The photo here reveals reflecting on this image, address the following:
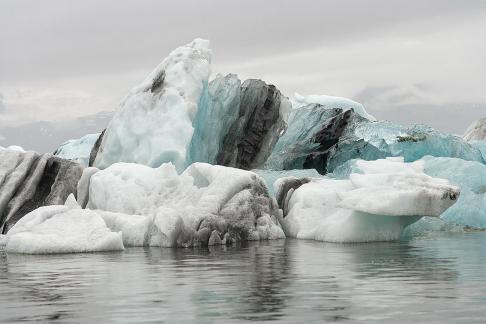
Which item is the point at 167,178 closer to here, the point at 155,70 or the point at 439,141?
the point at 155,70

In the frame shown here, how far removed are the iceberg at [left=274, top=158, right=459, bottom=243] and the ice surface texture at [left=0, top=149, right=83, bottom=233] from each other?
21.8ft

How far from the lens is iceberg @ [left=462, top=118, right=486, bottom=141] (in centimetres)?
4650

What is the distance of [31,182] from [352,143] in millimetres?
13698

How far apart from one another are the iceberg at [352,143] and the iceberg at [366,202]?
8.40 metres

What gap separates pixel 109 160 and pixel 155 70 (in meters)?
3.91

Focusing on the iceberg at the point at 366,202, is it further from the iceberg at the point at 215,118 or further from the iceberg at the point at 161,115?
the iceberg at the point at 215,118

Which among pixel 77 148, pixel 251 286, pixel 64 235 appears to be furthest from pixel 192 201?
pixel 77 148

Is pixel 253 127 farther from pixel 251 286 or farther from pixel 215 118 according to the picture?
pixel 251 286

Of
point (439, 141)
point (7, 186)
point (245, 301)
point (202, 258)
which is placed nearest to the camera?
point (245, 301)

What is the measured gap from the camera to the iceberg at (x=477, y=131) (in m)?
46.5

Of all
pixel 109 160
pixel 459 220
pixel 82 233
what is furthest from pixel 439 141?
pixel 82 233

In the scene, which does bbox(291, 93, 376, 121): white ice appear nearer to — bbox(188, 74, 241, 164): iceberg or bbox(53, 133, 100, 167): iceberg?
bbox(188, 74, 241, 164): iceberg

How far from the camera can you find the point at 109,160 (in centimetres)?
2980

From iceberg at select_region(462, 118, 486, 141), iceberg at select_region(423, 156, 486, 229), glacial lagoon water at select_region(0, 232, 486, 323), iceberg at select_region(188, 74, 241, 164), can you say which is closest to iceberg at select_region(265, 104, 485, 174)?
iceberg at select_region(188, 74, 241, 164)
